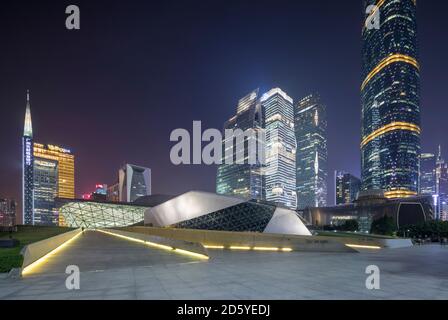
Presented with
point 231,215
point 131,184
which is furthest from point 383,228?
point 131,184

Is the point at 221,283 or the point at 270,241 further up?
the point at 221,283

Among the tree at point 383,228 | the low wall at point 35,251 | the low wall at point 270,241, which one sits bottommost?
the tree at point 383,228

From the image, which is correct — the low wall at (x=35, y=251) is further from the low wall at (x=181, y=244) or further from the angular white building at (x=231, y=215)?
the angular white building at (x=231, y=215)

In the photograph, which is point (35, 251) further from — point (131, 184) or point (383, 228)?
point (131, 184)

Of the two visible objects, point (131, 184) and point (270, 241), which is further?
point (131, 184)

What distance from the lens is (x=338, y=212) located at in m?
146

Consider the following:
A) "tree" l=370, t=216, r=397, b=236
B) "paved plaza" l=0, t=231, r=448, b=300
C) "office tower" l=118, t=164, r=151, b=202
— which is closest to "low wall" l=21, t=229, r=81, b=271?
"paved plaza" l=0, t=231, r=448, b=300

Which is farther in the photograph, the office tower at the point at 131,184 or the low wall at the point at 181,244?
the office tower at the point at 131,184

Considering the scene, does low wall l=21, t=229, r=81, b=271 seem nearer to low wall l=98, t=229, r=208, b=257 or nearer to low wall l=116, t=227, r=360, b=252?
low wall l=98, t=229, r=208, b=257

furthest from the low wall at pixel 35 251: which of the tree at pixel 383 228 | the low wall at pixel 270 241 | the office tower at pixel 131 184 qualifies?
the office tower at pixel 131 184

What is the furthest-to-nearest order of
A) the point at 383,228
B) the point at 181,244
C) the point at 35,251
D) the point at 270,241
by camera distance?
the point at 383,228 < the point at 270,241 < the point at 181,244 < the point at 35,251
